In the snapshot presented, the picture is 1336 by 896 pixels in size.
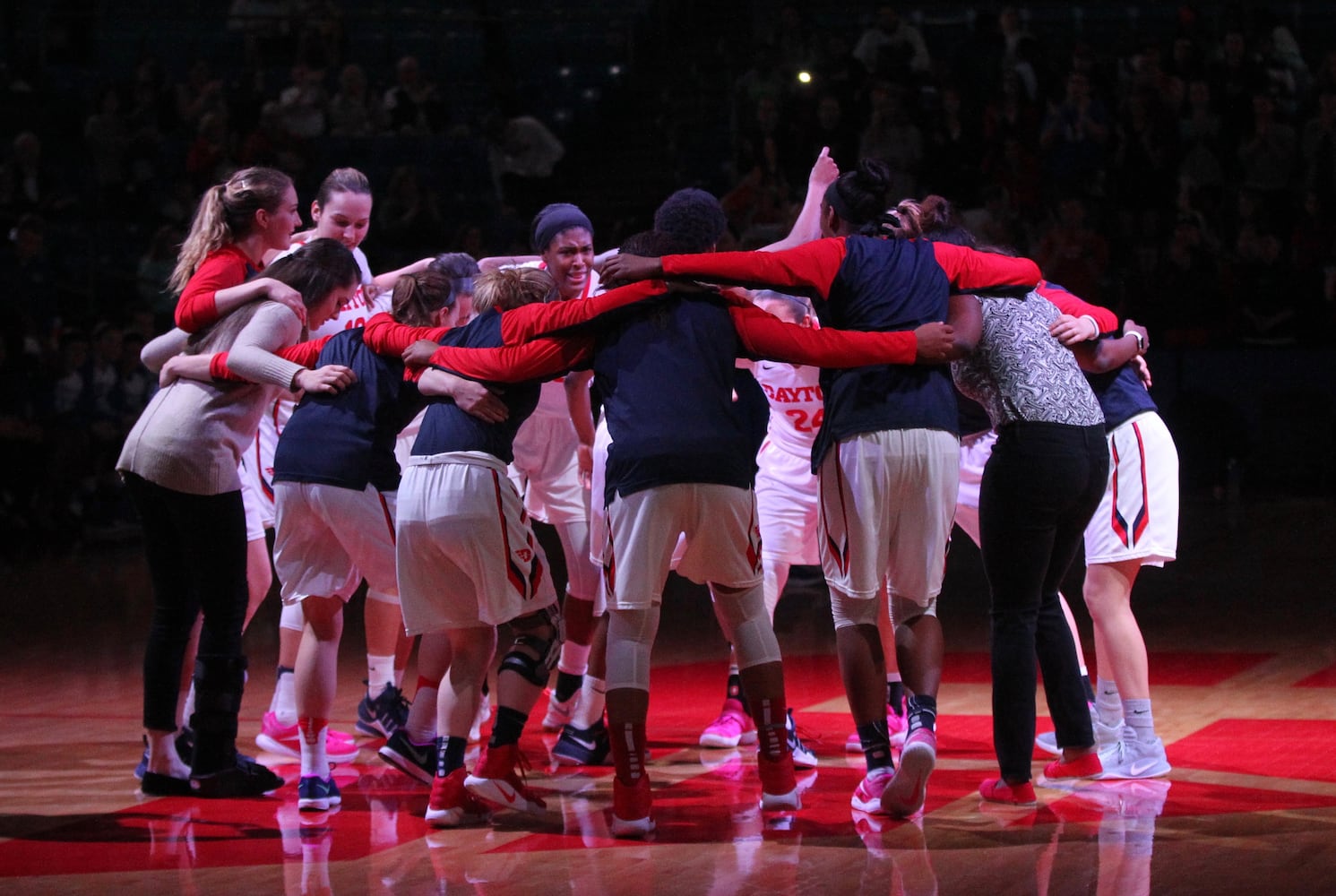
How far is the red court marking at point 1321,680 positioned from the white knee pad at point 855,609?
2.72m

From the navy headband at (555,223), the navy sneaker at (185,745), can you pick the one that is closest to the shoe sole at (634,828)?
the navy sneaker at (185,745)

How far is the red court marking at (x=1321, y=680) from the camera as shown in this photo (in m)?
6.71

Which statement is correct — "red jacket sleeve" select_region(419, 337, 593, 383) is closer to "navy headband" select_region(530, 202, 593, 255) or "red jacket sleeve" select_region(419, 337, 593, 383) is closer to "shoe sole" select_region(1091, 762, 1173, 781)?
"navy headband" select_region(530, 202, 593, 255)

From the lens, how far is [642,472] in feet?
15.5

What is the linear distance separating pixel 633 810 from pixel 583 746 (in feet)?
3.80

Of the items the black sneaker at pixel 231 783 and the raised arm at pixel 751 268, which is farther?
the black sneaker at pixel 231 783

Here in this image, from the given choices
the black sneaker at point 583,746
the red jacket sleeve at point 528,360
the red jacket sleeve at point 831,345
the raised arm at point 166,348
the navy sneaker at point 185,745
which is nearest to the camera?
the red jacket sleeve at point 831,345

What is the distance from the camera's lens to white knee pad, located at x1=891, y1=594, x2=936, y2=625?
4992mm

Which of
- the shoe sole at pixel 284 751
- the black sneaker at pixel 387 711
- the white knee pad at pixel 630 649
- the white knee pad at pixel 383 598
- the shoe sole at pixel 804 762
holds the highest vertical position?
the white knee pad at pixel 630 649

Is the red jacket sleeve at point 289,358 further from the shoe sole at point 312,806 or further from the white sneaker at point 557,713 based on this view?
the white sneaker at point 557,713

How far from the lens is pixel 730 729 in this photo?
20.2ft

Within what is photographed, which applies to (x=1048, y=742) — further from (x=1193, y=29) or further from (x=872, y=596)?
(x=1193, y=29)

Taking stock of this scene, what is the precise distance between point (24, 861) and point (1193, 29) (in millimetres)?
Result: 12515

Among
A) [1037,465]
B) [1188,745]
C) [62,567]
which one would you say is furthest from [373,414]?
[62,567]
